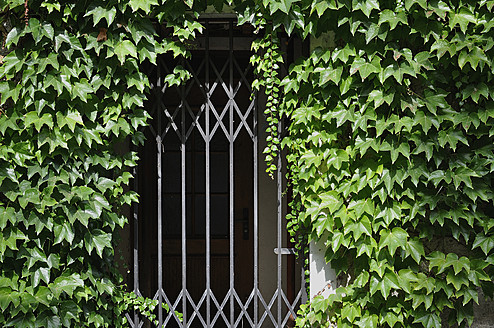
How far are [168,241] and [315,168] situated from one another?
87.4 inches

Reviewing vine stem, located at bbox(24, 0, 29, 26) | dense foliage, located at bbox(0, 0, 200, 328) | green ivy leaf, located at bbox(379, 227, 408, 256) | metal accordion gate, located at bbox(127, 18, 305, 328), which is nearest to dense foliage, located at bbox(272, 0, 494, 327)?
green ivy leaf, located at bbox(379, 227, 408, 256)

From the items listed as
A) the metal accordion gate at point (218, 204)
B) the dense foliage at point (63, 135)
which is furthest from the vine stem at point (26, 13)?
the metal accordion gate at point (218, 204)

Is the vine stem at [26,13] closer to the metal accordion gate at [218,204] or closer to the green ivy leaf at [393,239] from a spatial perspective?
the metal accordion gate at [218,204]

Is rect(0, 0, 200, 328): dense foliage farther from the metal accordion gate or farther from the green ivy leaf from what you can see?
the metal accordion gate

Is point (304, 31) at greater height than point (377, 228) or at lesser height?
greater

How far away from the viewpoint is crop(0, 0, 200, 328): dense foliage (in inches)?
99.4

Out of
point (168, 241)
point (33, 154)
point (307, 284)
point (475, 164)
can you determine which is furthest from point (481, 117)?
point (168, 241)

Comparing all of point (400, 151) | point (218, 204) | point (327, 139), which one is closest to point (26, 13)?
point (327, 139)

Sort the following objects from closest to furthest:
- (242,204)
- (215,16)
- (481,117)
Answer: (481,117) < (215,16) < (242,204)

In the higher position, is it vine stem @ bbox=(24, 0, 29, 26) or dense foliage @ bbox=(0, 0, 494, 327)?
→ vine stem @ bbox=(24, 0, 29, 26)

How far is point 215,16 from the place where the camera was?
2828 millimetres

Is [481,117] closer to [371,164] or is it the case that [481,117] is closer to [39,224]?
[371,164]

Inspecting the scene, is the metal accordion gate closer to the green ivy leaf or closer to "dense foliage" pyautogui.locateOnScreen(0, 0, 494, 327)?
"dense foliage" pyautogui.locateOnScreen(0, 0, 494, 327)

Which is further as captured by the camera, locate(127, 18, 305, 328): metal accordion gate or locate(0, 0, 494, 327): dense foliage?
locate(127, 18, 305, 328): metal accordion gate
